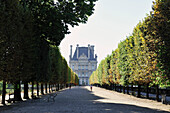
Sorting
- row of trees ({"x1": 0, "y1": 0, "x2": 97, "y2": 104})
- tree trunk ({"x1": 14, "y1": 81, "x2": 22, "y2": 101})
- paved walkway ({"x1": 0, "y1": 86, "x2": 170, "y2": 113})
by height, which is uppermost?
row of trees ({"x1": 0, "y1": 0, "x2": 97, "y2": 104})

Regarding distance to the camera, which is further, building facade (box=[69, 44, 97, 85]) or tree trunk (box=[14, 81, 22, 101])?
building facade (box=[69, 44, 97, 85])

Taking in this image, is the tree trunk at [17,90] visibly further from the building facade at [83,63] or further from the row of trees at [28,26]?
the building facade at [83,63]

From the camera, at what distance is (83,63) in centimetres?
17550

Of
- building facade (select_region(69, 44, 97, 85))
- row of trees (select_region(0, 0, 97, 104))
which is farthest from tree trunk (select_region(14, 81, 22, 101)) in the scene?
building facade (select_region(69, 44, 97, 85))

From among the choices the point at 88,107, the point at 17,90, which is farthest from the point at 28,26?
the point at 88,107

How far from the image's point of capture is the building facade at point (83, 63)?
175 metres

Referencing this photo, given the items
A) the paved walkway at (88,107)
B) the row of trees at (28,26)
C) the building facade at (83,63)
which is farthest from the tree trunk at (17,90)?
the building facade at (83,63)

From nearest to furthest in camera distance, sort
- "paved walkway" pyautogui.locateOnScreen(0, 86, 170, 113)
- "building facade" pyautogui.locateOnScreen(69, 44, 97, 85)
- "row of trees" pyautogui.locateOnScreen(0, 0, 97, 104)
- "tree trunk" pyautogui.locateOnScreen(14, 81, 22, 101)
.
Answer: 1. "paved walkway" pyautogui.locateOnScreen(0, 86, 170, 113)
2. "row of trees" pyautogui.locateOnScreen(0, 0, 97, 104)
3. "tree trunk" pyautogui.locateOnScreen(14, 81, 22, 101)
4. "building facade" pyautogui.locateOnScreen(69, 44, 97, 85)

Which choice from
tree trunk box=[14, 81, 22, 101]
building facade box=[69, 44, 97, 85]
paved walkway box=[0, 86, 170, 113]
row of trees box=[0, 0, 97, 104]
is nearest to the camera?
paved walkway box=[0, 86, 170, 113]

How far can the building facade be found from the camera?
175 meters

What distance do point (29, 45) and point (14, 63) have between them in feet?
10.5

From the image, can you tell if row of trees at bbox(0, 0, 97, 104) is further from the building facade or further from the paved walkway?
the building facade

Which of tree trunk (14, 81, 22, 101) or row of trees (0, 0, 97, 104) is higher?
row of trees (0, 0, 97, 104)

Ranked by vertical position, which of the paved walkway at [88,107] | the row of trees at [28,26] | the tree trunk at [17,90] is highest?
the row of trees at [28,26]
